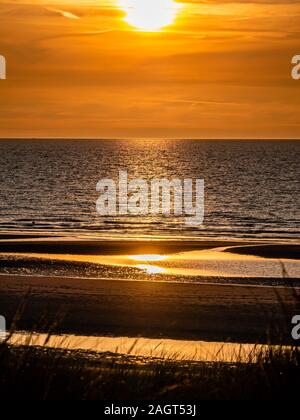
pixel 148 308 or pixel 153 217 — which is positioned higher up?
pixel 153 217

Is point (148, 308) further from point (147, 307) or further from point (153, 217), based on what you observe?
point (153, 217)

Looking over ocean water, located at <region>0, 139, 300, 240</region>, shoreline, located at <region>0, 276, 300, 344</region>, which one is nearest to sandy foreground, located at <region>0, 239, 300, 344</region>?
shoreline, located at <region>0, 276, 300, 344</region>

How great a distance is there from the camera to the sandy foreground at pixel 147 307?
62.7 feet

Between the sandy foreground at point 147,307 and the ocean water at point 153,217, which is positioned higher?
the ocean water at point 153,217

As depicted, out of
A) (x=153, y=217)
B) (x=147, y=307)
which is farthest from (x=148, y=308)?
(x=153, y=217)

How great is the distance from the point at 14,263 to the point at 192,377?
20.8m

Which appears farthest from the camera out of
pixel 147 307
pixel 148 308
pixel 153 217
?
pixel 153 217

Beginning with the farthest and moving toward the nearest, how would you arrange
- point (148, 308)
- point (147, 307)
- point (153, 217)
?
point (153, 217) → point (147, 307) → point (148, 308)

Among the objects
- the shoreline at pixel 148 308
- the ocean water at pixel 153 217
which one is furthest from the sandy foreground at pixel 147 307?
the ocean water at pixel 153 217

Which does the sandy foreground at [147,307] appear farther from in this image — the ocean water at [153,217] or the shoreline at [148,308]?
the ocean water at [153,217]

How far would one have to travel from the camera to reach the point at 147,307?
2203cm

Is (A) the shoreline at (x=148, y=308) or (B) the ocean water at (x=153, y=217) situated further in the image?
(B) the ocean water at (x=153, y=217)
